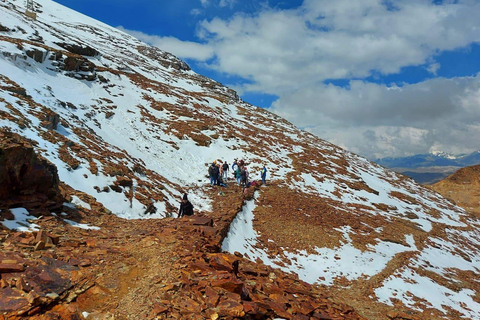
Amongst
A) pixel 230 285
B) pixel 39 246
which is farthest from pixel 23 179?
pixel 230 285

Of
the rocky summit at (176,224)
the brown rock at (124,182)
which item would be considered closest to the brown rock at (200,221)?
the rocky summit at (176,224)

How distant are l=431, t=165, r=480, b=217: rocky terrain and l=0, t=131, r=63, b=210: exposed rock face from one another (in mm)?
76886

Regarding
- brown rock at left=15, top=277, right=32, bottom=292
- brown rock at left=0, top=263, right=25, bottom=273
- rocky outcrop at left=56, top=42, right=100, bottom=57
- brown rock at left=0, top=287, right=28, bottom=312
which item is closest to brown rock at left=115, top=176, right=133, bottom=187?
brown rock at left=0, top=263, right=25, bottom=273

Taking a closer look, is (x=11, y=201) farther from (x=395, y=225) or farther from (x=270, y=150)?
(x=270, y=150)

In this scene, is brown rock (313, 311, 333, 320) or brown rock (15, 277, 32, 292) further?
brown rock (313, 311, 333, 320)

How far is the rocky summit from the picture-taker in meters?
6.34

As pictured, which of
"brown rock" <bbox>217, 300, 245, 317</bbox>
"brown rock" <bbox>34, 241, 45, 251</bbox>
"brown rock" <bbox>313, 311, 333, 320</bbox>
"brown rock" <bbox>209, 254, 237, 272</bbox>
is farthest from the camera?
"brown rock" <bbox>209, 254, 237, 272</bbox>

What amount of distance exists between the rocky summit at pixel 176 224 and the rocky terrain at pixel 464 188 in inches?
1407

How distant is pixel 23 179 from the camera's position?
9.59m

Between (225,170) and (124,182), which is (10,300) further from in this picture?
(225,170)

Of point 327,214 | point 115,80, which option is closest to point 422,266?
point 327,214

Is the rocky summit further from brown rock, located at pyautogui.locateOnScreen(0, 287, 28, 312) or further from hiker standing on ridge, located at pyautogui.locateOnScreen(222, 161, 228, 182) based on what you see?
hiker standing on ridge, located at pyautogui.locateOnScreen(222, 161, 228, 182)

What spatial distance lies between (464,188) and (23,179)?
94.2 m

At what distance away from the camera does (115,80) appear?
39438 mm
